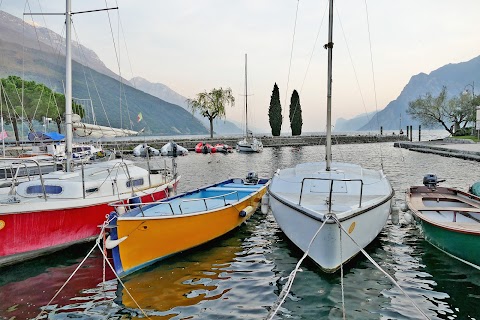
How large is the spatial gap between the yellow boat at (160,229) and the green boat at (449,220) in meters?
5.71

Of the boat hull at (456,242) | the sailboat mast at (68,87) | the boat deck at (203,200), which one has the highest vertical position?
the sailboat mast at (68,87)

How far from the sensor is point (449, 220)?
12.2 meters

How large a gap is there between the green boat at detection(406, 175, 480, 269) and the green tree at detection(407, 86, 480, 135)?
67533 mm

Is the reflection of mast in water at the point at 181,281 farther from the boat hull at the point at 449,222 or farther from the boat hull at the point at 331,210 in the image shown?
the boat hull at the point at 449,222

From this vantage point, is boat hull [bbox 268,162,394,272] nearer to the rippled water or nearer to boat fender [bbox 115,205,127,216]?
the rippled water

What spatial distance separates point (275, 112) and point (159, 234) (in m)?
82.5

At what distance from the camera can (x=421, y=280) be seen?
372 inches

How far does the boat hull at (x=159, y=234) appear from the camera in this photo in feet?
31.3

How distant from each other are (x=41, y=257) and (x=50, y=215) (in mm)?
1236

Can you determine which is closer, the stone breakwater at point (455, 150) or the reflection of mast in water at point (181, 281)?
the reflection of mast in water at point (181, 281)

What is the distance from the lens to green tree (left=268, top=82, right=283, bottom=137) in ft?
297

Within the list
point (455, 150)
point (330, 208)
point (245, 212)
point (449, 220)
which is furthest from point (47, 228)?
point (455, 150)

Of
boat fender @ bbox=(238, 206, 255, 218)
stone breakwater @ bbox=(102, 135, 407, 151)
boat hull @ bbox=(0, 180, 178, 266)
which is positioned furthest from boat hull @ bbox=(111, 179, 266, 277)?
stone breakwater @ bbox=(102, 135, 407, 151)

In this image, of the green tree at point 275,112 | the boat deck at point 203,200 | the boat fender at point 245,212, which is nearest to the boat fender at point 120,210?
the boat deck at point 203,200
